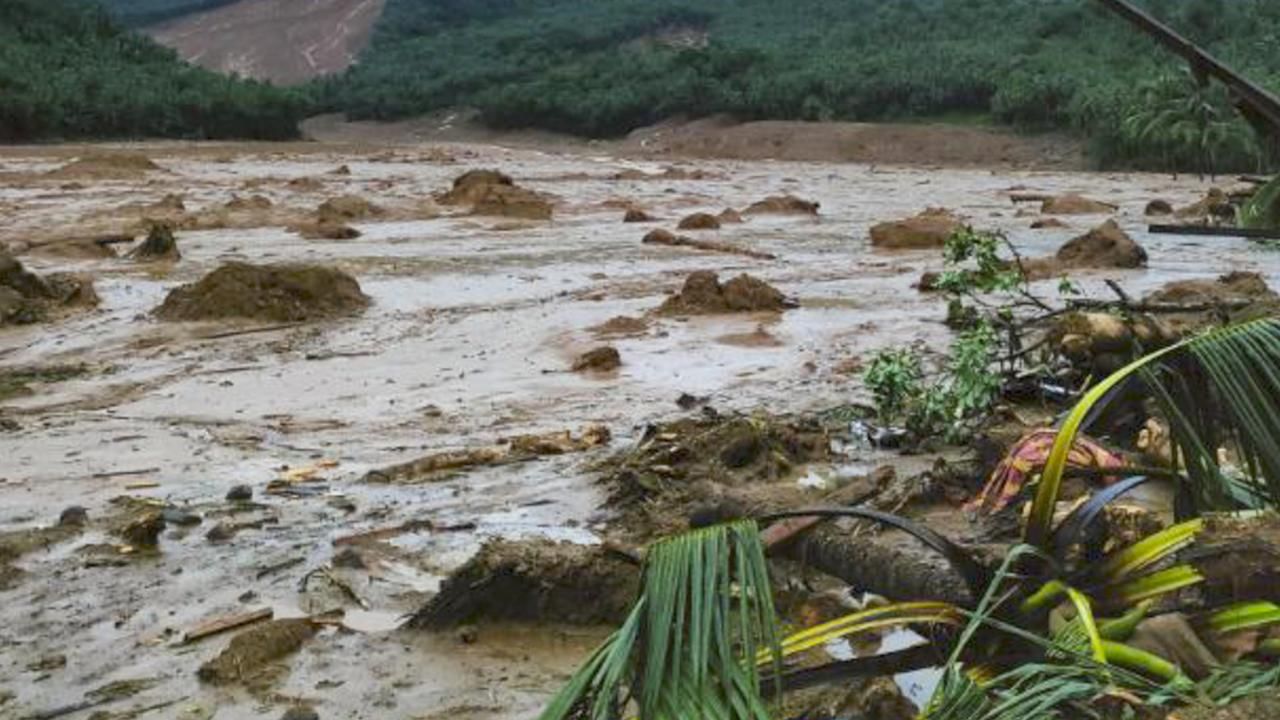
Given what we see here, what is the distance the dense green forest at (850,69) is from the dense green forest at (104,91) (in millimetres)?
10928

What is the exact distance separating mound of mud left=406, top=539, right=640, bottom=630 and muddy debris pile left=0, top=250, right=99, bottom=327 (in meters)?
8.82

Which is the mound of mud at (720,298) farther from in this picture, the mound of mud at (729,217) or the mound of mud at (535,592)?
the mound of mud at (729,217)

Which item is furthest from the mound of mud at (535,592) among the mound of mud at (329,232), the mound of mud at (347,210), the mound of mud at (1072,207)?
the mound of mud at (1072,207)

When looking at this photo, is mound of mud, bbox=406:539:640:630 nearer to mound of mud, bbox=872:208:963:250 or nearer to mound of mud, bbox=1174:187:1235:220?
mound of mud, bbox=1174:187:1235:220

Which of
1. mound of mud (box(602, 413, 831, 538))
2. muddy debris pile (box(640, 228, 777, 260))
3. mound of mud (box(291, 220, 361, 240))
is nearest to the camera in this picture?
mound of mud (box(602, 413, 831, 538))

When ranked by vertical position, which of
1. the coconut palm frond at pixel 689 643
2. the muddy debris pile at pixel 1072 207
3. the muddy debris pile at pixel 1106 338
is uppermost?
the coconut palm frond at pixel 689 643

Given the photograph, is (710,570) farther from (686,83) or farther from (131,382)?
(686,83)

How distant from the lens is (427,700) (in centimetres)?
373

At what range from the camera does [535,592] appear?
428cm

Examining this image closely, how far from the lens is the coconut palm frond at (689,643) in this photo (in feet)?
7.46

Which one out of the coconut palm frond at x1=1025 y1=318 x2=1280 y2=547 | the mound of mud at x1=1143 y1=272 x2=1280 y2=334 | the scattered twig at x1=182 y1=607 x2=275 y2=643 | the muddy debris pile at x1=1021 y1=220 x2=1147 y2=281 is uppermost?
the coconut palm frond at x1=1025 y1=318 x2=1280 y2=547

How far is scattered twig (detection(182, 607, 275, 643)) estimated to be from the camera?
421 centimetres

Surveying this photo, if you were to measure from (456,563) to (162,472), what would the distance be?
2.20 metres

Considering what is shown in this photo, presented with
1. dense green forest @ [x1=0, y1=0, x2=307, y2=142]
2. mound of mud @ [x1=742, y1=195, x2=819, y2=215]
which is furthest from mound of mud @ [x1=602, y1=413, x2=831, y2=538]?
dense green forest @ [x1=0, y1=0, x2=307, y2=142]
